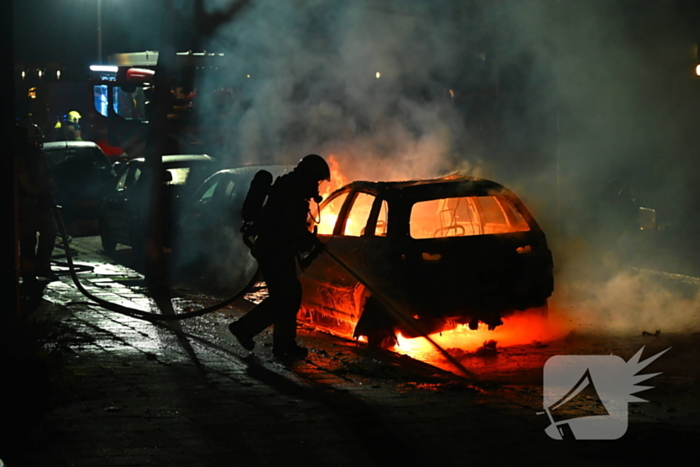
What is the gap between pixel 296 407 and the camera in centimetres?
559

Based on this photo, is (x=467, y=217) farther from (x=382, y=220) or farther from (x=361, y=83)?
(x=361, y=83)

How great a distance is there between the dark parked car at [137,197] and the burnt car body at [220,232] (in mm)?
1200

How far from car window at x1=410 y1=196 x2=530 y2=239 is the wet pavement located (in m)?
1.18

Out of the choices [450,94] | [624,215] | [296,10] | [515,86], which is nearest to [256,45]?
[296,10]

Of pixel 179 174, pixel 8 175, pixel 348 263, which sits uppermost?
pixel 8 175

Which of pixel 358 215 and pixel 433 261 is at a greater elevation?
pixel 358 215

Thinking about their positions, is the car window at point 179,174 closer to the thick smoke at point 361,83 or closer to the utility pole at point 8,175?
the thick smoke at point 361,83

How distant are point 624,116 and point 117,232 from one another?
438 inches

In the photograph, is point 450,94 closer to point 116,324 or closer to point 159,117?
point 159,117

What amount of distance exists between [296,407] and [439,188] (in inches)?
122

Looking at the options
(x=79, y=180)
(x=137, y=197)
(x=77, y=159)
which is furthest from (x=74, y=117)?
(x=137, y=197)

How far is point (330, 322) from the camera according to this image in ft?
28.5

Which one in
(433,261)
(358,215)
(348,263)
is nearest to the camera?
(433,261)

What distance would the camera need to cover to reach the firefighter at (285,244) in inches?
291
